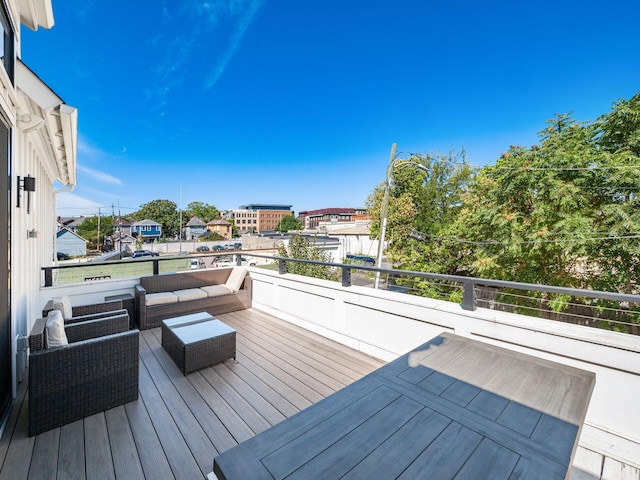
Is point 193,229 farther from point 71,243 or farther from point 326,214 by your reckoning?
point 326,214

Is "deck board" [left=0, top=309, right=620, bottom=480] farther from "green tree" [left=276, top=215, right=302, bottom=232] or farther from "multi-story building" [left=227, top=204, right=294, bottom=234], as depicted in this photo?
"multi-story building" [left=227, top=204, right=294, bottom=234]

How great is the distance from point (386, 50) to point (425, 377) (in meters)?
12.6

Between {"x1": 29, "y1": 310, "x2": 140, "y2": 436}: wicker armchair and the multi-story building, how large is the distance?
76654mm

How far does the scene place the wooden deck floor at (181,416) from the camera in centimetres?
164

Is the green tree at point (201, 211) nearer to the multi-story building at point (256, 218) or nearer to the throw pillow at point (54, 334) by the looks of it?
the multi-story building at point (256, 218)

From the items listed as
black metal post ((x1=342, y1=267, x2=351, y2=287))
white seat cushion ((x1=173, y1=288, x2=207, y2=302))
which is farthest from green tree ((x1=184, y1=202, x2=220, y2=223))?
black metal post ((x1=342, y1=267, x2=351, y2=287))

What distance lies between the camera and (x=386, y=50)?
10.8 meters

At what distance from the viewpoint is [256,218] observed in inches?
3184

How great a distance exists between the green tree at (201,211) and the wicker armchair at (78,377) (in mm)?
66143

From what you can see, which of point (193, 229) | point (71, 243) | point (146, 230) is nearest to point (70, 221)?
point (146, 230)

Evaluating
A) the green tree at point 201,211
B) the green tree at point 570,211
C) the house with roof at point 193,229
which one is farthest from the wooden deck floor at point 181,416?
the green tree at point 201,211

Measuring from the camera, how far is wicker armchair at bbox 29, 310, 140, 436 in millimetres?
1846

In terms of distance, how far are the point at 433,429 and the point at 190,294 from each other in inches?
160

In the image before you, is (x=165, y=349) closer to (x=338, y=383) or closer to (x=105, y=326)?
(x=105, y=326)
